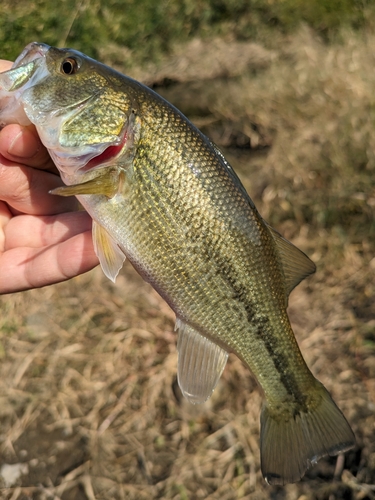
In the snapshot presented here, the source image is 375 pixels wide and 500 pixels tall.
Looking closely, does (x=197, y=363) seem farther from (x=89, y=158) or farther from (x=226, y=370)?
(x=226, y=370)

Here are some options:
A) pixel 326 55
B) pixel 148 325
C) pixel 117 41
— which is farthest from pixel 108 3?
pixel 148 325

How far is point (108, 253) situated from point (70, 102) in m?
0.73

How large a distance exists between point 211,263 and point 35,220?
51.4 inches

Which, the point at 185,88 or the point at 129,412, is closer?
the point at 129,412

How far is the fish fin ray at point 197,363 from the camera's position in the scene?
231cm

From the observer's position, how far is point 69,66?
7.28 ft

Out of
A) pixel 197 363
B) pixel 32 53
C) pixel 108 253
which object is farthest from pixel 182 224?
pixel 32 53

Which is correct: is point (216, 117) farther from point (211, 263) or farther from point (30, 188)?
point (211, 263)

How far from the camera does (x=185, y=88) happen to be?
6.54m

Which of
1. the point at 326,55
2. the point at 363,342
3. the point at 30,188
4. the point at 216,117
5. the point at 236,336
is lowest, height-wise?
the point at 363,342

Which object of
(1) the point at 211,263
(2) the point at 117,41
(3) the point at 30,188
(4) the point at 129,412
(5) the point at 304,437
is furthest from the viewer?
(2) the point at 117,41

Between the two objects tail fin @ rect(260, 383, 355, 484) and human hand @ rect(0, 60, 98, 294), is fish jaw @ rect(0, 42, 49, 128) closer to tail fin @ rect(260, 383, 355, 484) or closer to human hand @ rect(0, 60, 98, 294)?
human hand @ rect(0, 60, 98, 294)

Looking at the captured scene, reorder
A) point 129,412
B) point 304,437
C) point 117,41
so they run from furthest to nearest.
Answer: point 117,41 → point 129,412 → point 304,437

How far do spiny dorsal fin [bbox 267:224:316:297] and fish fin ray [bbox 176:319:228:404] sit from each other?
48 centimetres
